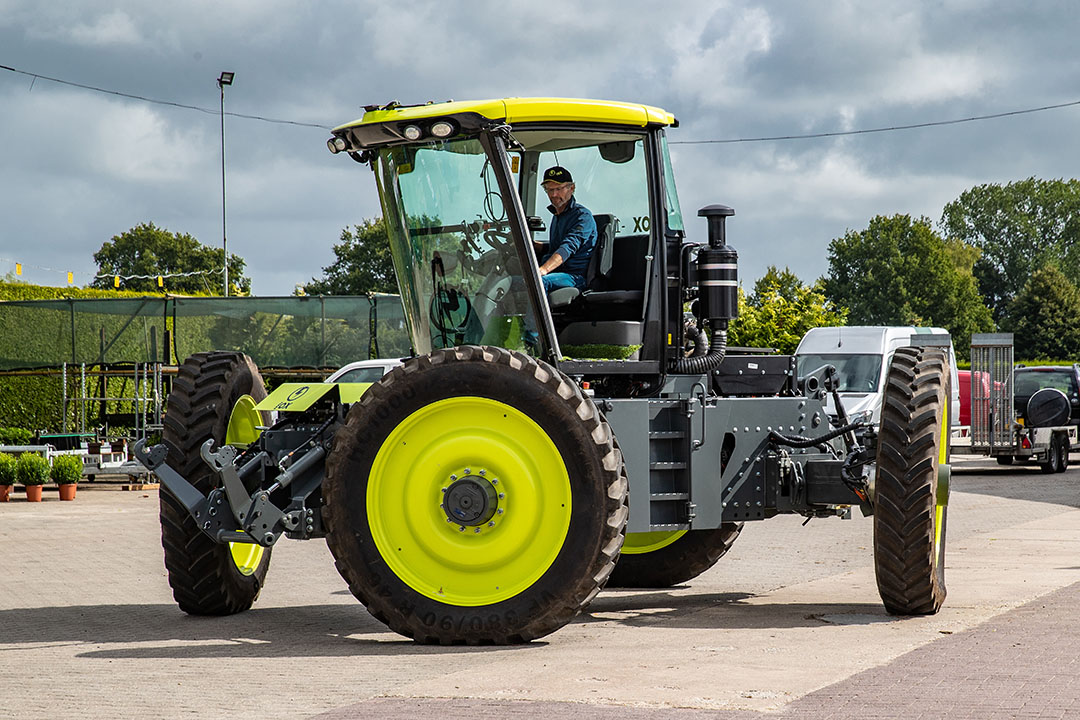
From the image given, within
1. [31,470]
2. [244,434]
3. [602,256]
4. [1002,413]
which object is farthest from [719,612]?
[1002,413]

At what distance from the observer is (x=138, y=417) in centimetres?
2519

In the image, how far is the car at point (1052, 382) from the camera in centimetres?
2869

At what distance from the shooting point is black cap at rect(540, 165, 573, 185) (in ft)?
29.8

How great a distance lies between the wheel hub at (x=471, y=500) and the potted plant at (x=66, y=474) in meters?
15.7

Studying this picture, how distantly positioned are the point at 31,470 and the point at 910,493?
16.5m

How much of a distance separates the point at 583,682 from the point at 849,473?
2956mm

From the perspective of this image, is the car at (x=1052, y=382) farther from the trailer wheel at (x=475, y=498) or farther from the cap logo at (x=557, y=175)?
the trailer wheel at (x=475, y=498)

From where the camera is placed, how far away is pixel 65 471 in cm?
2200

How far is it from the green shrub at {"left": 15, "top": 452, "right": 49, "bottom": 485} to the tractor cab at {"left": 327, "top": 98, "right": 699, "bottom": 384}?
14347 millimetres

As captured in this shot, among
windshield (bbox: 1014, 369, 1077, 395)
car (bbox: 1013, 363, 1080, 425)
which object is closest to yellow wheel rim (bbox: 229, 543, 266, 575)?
car (bbox: 1013, 363, 1080, 425)

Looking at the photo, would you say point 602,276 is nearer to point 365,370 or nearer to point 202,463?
point 202,463

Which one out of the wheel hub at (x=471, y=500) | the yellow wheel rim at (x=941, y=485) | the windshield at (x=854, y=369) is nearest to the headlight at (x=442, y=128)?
the wheel hub at (x=471, y=500)

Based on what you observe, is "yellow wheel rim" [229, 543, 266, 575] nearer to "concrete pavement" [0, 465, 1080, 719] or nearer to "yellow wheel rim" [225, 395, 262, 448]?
"concrete pavement" [0, 465, 1080, 719]

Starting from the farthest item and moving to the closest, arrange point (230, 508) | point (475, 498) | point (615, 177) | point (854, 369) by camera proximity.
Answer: point (854, 369)
point (615, 177)
point (230, 508)
point (475, 498)
